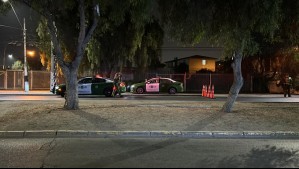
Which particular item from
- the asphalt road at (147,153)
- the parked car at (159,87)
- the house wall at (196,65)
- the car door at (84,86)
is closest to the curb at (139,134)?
the asphalt road at (147,153)

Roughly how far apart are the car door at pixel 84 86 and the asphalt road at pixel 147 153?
17069 mm

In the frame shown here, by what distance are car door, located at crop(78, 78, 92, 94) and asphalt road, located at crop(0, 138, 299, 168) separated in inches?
672

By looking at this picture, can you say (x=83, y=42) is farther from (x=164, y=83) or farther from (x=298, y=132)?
(x=164, y=83)

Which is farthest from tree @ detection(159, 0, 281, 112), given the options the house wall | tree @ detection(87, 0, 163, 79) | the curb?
the house wall

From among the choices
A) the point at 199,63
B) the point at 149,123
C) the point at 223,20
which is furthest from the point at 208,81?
the point at 149,123

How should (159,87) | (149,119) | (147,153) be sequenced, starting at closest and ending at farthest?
(147,153)
(149,119)
(159,87)

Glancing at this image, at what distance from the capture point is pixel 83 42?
54.1 ft

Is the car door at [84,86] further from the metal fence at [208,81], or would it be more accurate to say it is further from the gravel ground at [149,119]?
the metal fence at [208,81]

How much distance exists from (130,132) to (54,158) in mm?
3422

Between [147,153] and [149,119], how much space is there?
4964mm

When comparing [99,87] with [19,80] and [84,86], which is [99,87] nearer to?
[84,86]

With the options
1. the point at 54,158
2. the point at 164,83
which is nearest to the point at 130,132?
the point at 54,158

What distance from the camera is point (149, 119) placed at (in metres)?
14.0

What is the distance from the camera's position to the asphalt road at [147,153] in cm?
800
